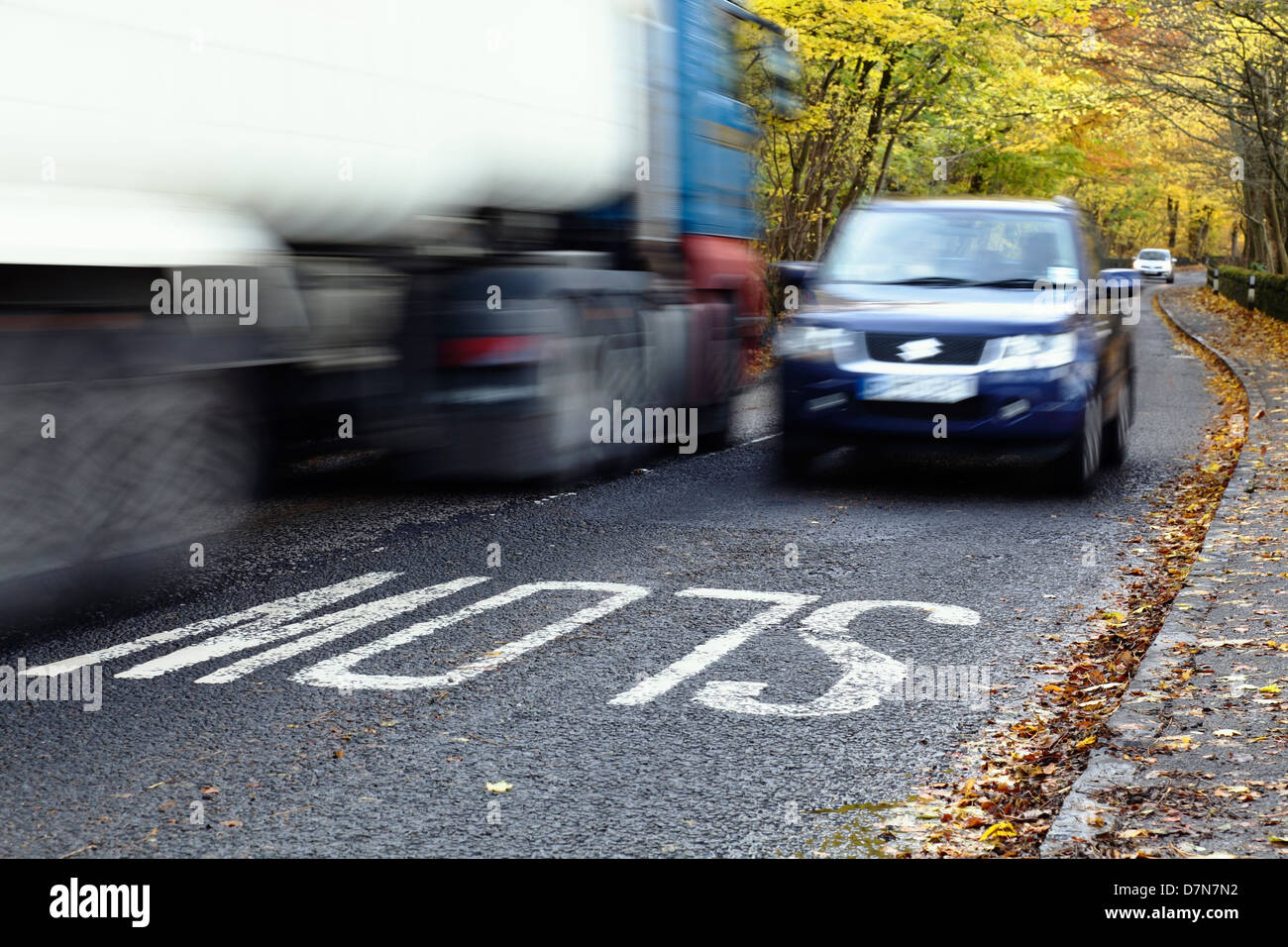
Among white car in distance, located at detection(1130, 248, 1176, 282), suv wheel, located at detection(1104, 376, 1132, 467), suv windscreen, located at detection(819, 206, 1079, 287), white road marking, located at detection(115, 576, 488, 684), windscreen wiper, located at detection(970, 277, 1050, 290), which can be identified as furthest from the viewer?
white car in distance, located at detection(1130, 248, 1176, 282)

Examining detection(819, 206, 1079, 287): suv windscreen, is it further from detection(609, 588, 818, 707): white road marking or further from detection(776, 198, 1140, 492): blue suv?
detection(609, 588, 818, 707): white road marking

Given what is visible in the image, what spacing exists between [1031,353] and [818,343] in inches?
52.4

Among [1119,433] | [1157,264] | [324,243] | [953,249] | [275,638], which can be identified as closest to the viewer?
[275,638]

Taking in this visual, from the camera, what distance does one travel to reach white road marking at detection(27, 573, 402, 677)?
571 centimetres

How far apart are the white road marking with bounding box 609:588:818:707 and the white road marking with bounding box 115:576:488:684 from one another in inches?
49.7

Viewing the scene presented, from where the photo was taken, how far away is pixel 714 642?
6.14 metres

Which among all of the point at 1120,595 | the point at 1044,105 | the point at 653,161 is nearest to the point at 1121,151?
the point at 1044,105

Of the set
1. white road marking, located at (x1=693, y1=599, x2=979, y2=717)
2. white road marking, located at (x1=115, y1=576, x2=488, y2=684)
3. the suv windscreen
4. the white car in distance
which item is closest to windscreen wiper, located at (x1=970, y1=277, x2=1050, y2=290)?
the suv windscreen

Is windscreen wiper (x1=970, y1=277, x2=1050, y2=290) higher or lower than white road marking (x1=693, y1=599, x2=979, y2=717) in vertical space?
higher

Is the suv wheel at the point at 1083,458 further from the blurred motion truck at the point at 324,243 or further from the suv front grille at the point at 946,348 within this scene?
the blurred motion truck at the point at 324,243

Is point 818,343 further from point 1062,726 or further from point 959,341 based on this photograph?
point 1062,726

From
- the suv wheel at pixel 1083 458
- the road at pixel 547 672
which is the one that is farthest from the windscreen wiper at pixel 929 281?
the road at pixel 547 672

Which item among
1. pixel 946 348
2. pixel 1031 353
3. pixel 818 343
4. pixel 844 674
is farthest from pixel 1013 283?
pixel 844 674

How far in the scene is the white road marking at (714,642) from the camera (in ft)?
17.8
